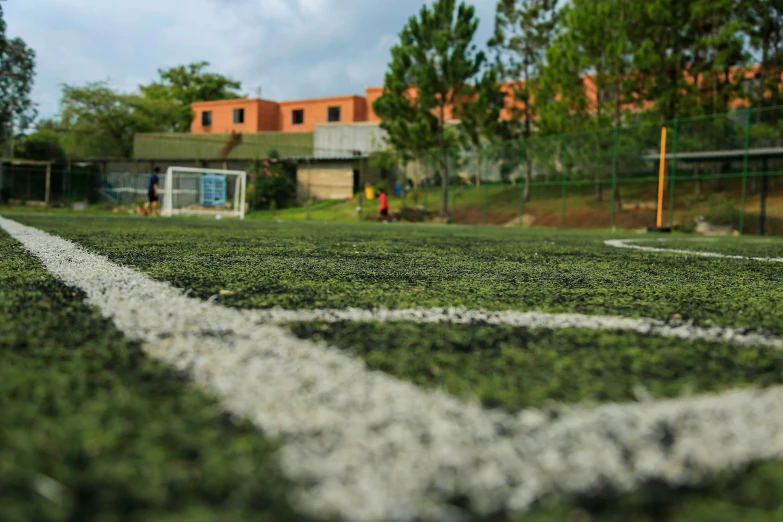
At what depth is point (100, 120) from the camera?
42.3 metres

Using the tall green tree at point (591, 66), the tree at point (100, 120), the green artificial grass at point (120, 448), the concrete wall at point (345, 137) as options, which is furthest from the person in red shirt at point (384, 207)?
the tree at point (100, 120)

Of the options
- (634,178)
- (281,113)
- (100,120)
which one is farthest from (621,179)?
(100,120)

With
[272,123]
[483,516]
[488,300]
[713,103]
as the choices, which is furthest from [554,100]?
[272,123]

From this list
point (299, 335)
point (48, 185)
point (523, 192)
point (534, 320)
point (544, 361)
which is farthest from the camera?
point (48, 185)

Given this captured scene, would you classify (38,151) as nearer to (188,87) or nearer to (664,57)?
(188,87)

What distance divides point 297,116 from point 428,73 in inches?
784

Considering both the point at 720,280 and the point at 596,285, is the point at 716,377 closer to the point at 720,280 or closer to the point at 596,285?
the point at 596,285

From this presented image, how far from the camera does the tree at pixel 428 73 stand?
842 inches

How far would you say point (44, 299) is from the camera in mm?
1586

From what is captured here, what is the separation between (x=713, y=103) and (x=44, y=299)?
19118 mm

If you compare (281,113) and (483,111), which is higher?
(281,113)

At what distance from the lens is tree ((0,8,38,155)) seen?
35625 mm

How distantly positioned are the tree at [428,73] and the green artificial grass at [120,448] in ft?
66.9

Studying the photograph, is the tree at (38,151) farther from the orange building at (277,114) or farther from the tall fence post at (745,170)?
the tall fence post at (745,170)
